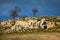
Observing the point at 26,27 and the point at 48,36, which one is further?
the point at 26,27

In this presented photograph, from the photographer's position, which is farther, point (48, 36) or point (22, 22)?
point (22, 22)

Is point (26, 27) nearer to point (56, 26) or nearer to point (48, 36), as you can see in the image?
point (56, 26)

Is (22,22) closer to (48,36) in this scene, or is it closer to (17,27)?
(17,27)

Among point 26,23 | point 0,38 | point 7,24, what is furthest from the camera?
point 7,24

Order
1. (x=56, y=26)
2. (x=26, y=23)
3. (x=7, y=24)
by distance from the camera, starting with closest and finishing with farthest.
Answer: (x=56, y=26)
(x=26, y=23)
(x=7, y=24)

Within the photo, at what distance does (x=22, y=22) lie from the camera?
242 feet

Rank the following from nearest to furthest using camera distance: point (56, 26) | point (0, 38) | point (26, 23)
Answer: point (0, 38) → point (56, 26) → point (26, 23)

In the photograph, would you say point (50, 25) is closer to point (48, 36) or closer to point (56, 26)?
point (56, 26)

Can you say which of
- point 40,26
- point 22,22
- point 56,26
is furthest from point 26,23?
point 56,26

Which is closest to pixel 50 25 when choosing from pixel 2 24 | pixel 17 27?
pixel 17 27

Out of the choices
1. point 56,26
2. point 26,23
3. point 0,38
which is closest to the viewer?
point 0,38

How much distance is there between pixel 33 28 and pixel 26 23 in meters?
6.22

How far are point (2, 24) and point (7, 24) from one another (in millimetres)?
3123

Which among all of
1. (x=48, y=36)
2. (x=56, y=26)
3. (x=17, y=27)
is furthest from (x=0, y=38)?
(x=56, y=26)
